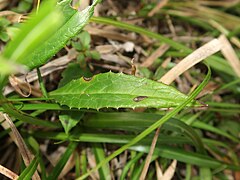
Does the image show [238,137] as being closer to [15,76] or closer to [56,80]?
[56,80]

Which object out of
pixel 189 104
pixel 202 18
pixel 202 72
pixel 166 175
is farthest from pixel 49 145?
pixel 202 18

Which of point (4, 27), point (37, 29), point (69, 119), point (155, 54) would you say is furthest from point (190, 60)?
point (37, 29)

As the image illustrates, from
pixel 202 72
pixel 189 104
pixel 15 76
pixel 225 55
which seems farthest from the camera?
pixel 202 72

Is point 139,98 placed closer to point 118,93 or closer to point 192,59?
point 118,93

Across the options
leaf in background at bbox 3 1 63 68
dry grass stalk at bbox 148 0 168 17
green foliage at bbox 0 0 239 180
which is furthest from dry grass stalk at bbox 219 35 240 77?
leaf in background at bbox 3 1 63 68

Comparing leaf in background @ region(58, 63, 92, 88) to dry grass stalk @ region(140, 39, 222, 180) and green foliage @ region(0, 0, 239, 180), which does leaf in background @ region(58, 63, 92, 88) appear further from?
dry grass stalk @ region(140, 39, 222, 180)

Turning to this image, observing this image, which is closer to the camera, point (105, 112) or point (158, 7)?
point (105, 112)
